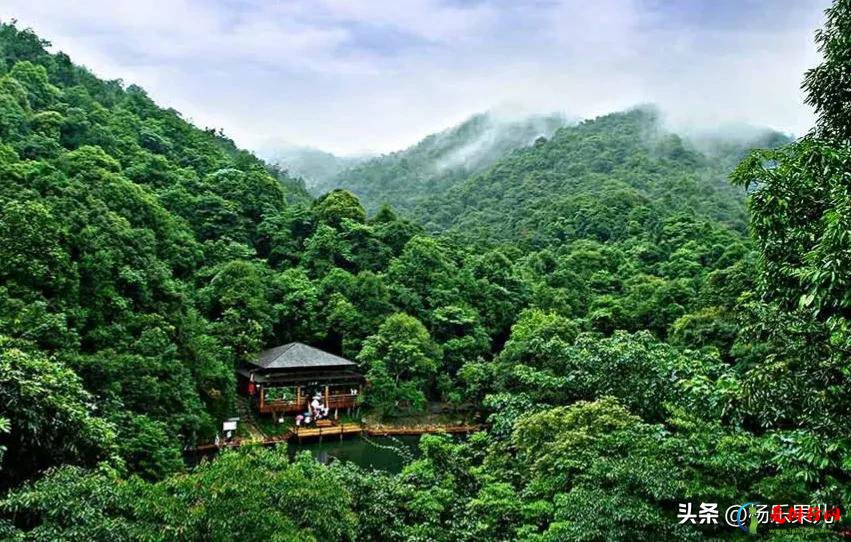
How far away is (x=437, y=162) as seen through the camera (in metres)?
101

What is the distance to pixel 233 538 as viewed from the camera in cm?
573

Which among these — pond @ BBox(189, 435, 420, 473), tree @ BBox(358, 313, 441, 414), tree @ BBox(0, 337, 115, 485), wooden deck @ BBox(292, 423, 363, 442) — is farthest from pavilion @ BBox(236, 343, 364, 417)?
tree @ BBox(0, 337, 115, 485)


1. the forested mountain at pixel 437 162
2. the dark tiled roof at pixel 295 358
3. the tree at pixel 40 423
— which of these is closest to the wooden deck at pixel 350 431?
the dark tiled roof at pixel 295 358

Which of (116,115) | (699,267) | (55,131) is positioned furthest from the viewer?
(116,115)

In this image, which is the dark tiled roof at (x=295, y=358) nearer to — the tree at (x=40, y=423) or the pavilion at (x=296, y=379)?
the pavilion at (x=296, y=379)

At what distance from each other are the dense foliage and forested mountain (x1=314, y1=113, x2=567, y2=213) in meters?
48.1

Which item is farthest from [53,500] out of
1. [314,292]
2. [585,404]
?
[314,292]

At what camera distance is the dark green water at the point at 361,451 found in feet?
62.2

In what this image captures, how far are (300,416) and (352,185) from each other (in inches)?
2892

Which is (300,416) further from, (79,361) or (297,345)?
(79,361)

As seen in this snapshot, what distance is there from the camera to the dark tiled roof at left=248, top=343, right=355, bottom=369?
21078mm

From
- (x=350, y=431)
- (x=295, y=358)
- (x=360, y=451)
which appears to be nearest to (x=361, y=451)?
(x=360, y=451)

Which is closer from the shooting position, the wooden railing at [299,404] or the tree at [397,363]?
the wooden railing at [299,404]

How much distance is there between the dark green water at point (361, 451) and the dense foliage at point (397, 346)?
182 cm
